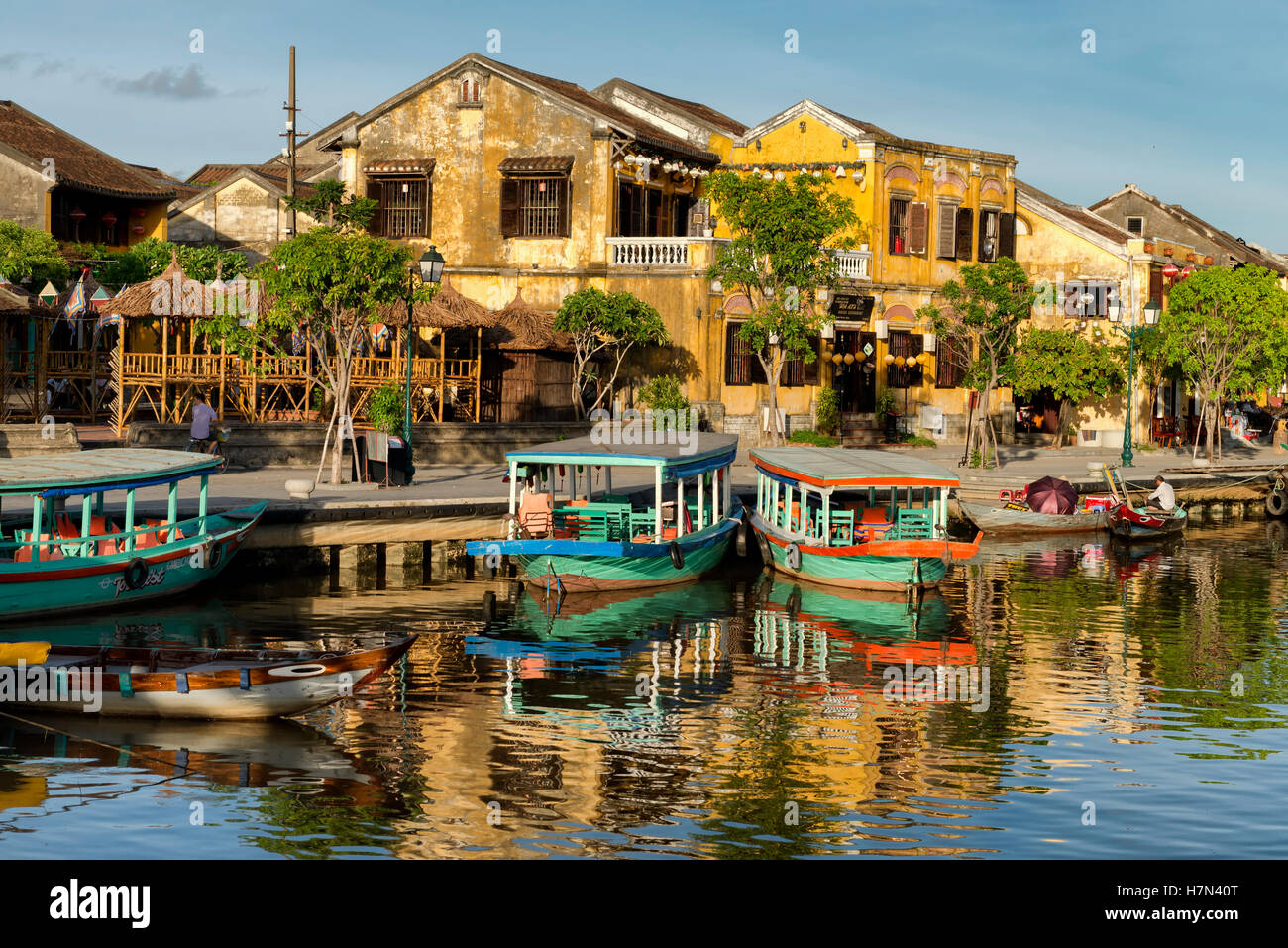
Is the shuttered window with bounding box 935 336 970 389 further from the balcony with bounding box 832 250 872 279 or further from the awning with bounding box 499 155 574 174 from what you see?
the awning with bounding box 499 155 574 174

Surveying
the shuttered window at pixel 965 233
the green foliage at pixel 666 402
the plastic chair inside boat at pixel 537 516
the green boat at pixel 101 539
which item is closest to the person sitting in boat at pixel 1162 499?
the green foliage at pixel 666 402

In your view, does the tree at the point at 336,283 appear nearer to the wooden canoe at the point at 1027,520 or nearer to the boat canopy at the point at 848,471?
the boat canopy at the point at 848,471

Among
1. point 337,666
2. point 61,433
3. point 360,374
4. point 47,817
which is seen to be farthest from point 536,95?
point 47,817

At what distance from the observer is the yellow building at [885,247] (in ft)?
157

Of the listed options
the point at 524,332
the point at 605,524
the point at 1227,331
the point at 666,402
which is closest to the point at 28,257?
the point at 524,332

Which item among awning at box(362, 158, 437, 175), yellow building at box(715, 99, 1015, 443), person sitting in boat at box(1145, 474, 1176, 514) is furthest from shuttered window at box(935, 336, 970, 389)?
awning at box(362, 158, 437, 175)

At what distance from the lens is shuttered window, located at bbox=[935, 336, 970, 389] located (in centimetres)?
5003

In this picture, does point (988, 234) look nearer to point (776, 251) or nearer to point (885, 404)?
point (885, 404)

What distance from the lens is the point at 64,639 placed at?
22.2 m

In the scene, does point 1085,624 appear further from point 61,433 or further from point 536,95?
point 536,95

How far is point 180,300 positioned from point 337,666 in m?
23.3

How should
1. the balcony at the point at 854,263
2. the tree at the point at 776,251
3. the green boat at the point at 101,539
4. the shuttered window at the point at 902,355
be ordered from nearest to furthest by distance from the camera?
the green boat at the point at 101,539 → the tree at the point at 776,251 → the balcony at the point at 854,263 → the shuttered window at the point at 902,355

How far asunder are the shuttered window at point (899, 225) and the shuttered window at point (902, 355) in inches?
107

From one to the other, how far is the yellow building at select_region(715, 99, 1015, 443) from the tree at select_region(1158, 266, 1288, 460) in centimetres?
669
